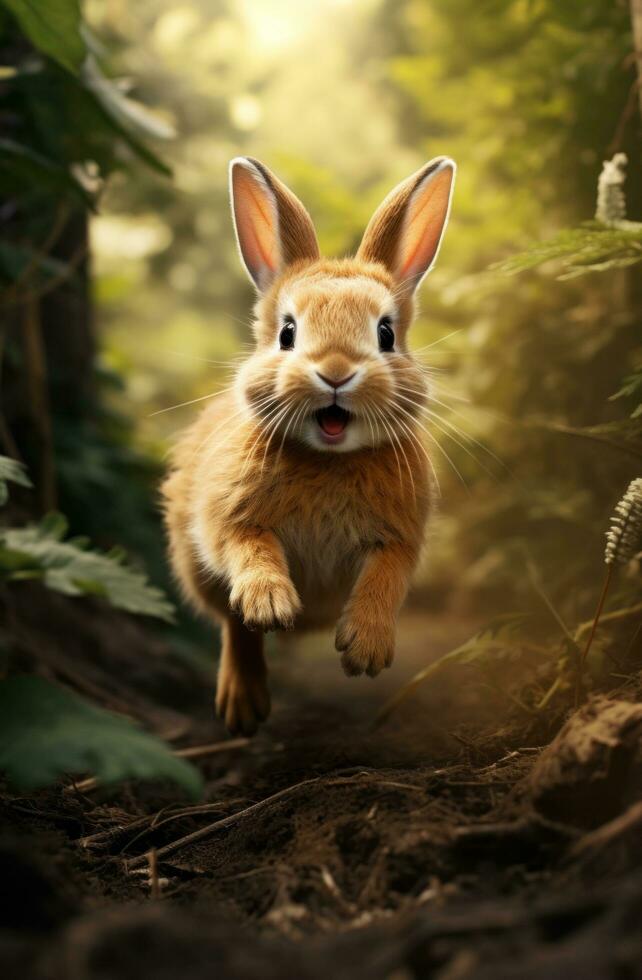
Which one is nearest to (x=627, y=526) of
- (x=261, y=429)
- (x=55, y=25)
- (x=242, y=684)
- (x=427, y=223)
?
(x=261, y=429)

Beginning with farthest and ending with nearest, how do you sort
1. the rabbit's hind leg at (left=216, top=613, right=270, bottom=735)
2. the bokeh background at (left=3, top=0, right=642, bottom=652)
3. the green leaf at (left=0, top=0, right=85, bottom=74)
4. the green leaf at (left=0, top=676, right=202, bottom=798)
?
1. the bokeh background at (left=3, top=0, right=642, bottom=652)
2. the rabbit's hind leg at (left=216, top=613, right=270, bottom=735)
3. the green leaf at (left=0, top=0, right=85, bottom=74)
4. the green leaf at (left=0, top=676, right=202, bottom=798)

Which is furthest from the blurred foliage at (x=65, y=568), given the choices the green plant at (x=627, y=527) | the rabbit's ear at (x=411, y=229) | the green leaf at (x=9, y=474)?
the rabbit's ear at (x=411, y=229)

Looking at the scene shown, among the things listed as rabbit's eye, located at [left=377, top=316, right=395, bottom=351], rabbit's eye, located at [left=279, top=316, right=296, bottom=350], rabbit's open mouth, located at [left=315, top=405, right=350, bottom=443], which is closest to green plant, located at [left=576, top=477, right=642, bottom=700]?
rabbit's open mouth, located at [left=315, top=405, right=350, bottom=443]

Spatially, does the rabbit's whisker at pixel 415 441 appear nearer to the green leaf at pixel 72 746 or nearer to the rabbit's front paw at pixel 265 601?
the rabbit's front paw at pixel 265 601

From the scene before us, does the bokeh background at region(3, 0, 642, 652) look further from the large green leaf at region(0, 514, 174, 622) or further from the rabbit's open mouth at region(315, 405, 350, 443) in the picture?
the large green leaf at region(0, 514, 174, 622)

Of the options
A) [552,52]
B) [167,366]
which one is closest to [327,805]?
[552,52]
